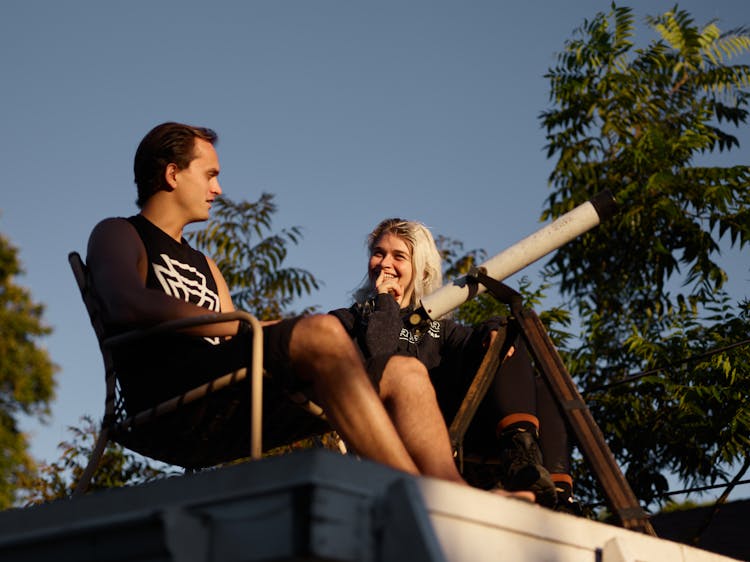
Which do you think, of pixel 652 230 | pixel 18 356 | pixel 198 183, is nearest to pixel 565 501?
pixel 198 183

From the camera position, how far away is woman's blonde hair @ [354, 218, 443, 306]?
4031 millimetres

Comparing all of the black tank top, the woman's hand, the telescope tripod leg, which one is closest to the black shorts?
the black tank top

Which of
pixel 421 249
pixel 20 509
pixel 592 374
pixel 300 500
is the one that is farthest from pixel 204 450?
pixel 592 374

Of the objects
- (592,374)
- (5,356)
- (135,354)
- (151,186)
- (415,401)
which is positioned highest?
(5,356)

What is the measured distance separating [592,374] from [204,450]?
483 cm

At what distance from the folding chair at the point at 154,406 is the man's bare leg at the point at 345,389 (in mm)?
112

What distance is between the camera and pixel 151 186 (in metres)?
2.97

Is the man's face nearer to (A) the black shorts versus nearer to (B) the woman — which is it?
(A) the black shorts

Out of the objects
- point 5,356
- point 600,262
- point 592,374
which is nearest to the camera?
point 592,374

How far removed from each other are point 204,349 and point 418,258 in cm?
167

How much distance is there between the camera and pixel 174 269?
286cm

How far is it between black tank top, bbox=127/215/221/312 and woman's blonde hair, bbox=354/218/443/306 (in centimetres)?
108

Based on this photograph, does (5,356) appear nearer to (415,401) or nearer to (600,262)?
(600,262)

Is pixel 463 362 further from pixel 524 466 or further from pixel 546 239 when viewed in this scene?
pixel 524 466
